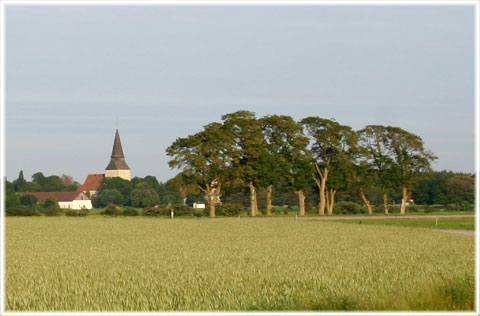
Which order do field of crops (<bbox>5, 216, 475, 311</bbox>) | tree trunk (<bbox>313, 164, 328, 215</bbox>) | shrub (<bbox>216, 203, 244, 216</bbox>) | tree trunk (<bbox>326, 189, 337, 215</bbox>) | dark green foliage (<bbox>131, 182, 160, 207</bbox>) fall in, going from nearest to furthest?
field of crops (<bbox>5, 216, 475, 311</bbox>)
shrub (<bbox>216, 203, 244, 216</bbox>)
tree trunk (<bbox>313, 164, 328, 215</bbox>)
tree trunk (<bbox>326, 189, 337, 215</bbox>)
dark green foliage (<bbox>131, 182, 160, 207</bbox>)

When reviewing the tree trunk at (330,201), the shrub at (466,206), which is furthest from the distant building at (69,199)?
the shrub at (466,206)

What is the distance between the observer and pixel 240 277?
757 inches

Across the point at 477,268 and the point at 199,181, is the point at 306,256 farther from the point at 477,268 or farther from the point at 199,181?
the point at 199,181

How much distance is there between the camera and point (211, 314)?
14.0 meters

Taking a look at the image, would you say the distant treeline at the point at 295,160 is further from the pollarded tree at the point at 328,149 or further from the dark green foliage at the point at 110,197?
the dark green foliage at the point at 110,197

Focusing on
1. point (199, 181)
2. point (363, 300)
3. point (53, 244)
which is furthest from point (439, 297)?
point (199, 181)

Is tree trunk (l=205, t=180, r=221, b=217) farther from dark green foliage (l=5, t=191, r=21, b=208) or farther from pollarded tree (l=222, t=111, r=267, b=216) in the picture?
dark green foliage (l=5, t=191, r=21, b=208)

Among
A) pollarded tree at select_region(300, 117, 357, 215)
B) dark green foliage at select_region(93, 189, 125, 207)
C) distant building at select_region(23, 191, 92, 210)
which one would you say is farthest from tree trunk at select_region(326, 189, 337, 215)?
dark green foliage at select_region(93, 189, 125, 207)

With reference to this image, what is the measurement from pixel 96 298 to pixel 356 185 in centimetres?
8066

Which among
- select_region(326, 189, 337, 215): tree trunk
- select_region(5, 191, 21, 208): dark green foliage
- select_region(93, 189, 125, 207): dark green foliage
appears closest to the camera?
select_region(326, 189, 337, 215): tree trunk

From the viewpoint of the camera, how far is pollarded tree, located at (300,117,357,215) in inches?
3629

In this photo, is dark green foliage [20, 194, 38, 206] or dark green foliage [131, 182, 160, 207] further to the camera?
dark green foliage [131, 182, 160, 207]

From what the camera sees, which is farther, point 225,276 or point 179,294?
point 225,276

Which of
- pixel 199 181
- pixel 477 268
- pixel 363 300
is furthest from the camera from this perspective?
pixel 199 181
